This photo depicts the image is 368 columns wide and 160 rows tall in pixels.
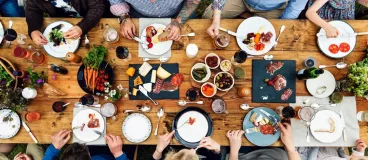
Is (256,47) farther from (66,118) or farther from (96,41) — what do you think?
(66,118)

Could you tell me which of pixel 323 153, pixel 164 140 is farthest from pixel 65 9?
pixel 323 153

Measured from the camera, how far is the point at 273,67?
246 cm

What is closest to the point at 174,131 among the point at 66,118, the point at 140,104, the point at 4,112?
the point at 140,104

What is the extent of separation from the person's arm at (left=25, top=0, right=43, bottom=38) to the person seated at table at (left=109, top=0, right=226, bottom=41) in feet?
2.07

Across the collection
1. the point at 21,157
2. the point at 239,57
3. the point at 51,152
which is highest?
the point at 239,57

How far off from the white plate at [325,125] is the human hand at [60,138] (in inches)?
82.4

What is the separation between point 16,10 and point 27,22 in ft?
2.57

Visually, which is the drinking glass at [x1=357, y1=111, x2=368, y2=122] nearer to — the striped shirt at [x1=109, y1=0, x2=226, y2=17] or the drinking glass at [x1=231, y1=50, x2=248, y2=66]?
the drinking glass at [x1=231, y1=50, x2=248, y2=66]

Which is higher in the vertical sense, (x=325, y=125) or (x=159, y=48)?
(x=159, y=48)

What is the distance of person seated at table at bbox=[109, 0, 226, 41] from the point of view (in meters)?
2.44

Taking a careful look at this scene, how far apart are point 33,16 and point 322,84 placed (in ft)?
8.44

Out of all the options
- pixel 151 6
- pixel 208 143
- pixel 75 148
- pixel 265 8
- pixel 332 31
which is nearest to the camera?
pixel 75 148

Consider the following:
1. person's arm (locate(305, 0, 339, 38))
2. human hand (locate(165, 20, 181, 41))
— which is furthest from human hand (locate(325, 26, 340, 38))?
human hand (locate(165, 20, 181, 41))

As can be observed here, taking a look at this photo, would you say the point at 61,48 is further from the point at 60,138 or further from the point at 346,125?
the point at 346,125
